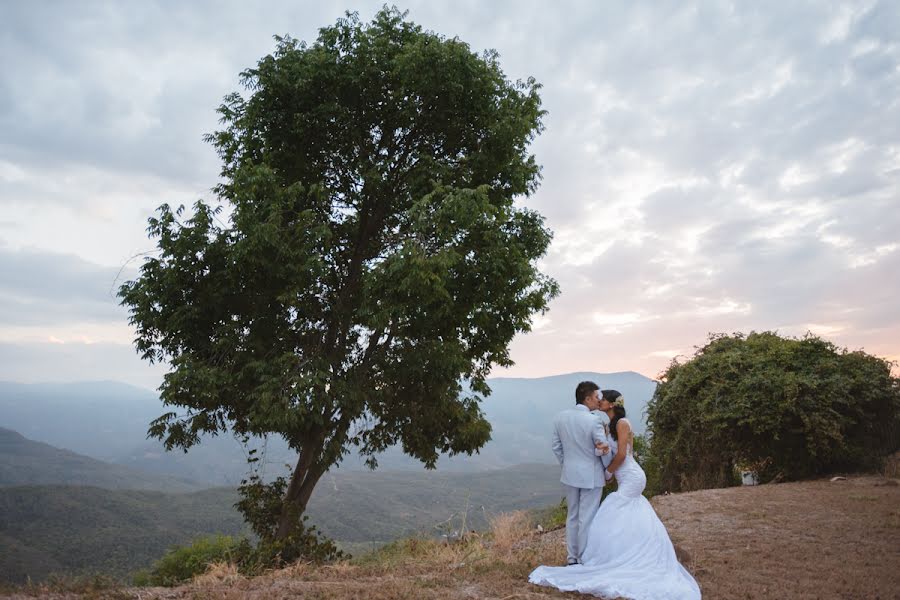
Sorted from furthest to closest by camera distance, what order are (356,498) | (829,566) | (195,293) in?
(356,498), (195,293), (829,566)

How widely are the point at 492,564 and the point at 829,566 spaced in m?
4.23

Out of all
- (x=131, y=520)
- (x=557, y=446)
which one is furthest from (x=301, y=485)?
(x=131, y=520)

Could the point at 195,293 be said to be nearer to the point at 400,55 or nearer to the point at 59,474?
the point at 400,55

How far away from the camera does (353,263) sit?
488 inches

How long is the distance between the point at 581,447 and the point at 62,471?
22132 centimetres

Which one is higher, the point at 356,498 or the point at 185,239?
the point at 185,239

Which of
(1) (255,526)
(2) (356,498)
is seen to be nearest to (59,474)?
(2) (356,498)

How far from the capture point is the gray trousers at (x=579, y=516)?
20.5 ft

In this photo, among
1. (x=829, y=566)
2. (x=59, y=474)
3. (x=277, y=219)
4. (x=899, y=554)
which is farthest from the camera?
(x=59, y=474)

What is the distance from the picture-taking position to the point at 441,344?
10531 mm

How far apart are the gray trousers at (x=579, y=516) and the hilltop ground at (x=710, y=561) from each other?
0.69 metres

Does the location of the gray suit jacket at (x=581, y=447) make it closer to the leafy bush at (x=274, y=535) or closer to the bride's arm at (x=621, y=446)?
the bride's arm at (x=621, y=446)

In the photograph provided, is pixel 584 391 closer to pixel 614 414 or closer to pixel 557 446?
pixel 614 414

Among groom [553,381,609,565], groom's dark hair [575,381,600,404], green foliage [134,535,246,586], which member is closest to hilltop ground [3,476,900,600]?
groom [553,381,609,565]
